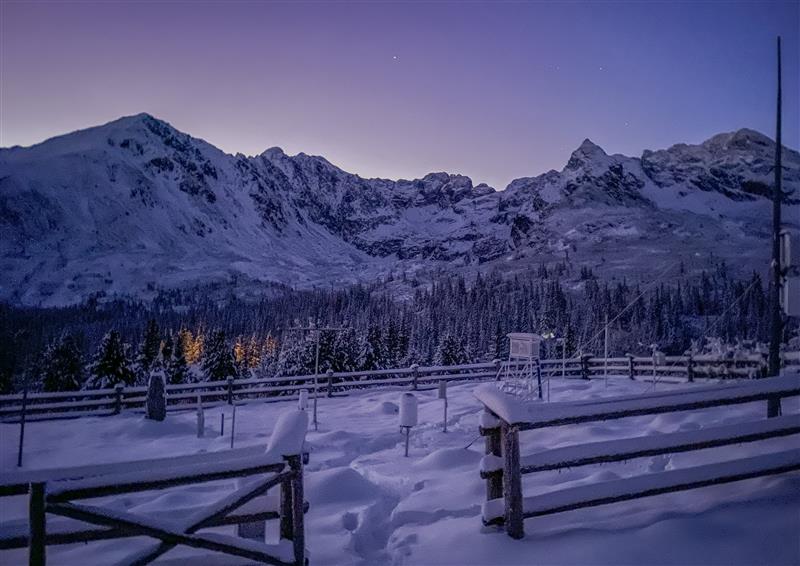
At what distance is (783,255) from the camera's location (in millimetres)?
8484

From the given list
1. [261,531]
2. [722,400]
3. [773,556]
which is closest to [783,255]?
[722,400]

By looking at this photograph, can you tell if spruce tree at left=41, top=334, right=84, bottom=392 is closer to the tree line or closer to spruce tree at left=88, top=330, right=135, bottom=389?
the tree line

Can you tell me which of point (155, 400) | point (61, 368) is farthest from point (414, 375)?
point (61, 368)

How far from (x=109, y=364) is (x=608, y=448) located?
143 feet

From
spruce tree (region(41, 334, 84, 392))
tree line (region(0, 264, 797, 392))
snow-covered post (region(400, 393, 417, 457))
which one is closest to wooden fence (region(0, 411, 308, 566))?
snow-covered post (region(400, 393, 417, 457))

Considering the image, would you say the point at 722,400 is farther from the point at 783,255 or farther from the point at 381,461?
the point at 381,461

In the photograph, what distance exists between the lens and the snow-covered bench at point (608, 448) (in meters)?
4.56

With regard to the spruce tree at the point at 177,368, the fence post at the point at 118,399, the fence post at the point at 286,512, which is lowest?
the spruce tree at the point at 177,368

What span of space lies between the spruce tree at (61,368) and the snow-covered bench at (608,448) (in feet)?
161

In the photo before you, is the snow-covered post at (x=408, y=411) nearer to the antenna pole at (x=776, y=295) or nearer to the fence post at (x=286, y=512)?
the fence post at (x=286, y=512)

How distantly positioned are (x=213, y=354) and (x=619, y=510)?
189 ft

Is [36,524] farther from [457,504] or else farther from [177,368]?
[177,368]

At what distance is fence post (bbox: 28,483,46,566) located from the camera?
11.6 feet

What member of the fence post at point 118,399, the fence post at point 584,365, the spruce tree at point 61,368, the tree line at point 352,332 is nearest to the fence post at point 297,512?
the tree line at point 352,332
